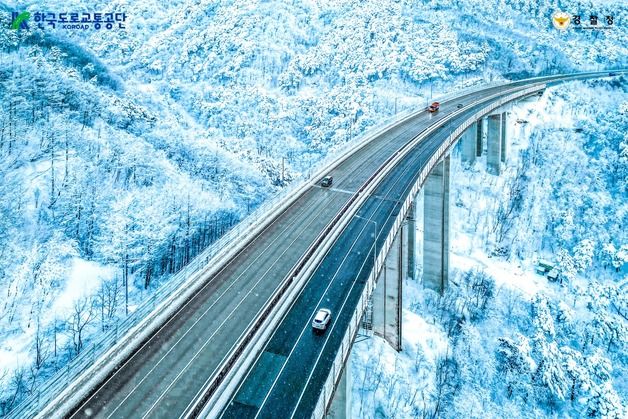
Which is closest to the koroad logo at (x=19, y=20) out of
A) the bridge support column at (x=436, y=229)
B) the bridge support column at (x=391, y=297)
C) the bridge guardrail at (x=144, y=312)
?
the bridge guardrail at (x=144, y=312)

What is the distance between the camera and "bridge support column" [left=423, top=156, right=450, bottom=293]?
196 ft

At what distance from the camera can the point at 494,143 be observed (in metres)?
85.1

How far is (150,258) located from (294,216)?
2622 cm

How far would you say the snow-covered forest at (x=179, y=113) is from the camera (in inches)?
2153

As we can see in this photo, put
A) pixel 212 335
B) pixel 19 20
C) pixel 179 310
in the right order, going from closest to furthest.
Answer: pixel 212 335 < pixel 179 310 < pixel 19 20

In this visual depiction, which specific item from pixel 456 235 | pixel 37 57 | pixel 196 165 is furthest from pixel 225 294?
pixel 37 57

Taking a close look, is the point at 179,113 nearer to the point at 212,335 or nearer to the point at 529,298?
the point at 529,298

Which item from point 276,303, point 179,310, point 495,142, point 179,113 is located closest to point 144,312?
point 179,310

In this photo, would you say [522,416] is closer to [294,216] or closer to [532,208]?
[294,216]

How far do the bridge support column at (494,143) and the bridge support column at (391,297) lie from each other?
1770 inches

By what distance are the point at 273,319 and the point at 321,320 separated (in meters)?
3.39

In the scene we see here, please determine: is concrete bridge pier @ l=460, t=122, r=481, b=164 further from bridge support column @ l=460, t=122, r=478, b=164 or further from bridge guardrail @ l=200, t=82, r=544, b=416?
bridge guardrail @ l=200, t=82, r=544, b=416

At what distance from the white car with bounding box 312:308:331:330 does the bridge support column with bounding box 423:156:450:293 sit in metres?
34.3

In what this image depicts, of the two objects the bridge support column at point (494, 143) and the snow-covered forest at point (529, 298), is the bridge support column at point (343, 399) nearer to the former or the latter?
the snow-covered forest at point (529, 298)
